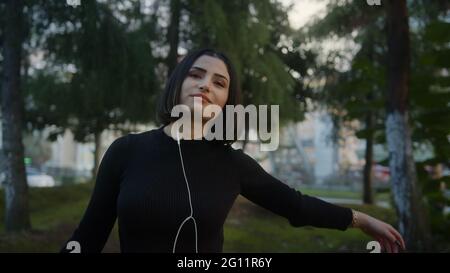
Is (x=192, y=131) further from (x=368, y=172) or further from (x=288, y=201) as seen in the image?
(x=368, y=172)

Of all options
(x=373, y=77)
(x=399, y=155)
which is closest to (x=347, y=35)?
(x=373, y=77)

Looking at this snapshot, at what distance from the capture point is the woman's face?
1002 millimetres

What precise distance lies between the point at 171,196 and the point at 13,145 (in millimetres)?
2296

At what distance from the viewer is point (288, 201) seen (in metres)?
1.00

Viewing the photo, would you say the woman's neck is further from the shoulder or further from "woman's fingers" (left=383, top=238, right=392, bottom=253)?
"woman's fingers" (left=383, top=238, right=392, bottom=253)

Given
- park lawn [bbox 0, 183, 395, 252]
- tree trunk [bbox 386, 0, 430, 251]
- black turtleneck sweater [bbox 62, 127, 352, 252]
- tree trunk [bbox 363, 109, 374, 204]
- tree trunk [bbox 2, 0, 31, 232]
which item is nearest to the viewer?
black turtleneck sweater [bbox 62, 127, 352, 252]

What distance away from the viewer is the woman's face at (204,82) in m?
1.00

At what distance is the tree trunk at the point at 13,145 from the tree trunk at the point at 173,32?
0.91 meters

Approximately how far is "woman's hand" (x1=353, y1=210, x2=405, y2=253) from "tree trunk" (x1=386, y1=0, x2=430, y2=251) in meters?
2.11

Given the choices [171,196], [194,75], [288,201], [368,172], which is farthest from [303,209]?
[368,172]

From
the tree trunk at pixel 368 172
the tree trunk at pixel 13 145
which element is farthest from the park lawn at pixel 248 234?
the tree trunk at pixel 368 172

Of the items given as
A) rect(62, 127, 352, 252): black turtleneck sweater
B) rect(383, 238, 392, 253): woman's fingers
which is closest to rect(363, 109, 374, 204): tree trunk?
rect(383, 238, 392, 253): woman's fingers

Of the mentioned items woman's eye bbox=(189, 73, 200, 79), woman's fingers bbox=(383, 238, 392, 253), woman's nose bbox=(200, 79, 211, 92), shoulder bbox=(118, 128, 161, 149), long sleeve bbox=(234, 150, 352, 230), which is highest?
woman's eye bbox=(189, 73, 200, 79)

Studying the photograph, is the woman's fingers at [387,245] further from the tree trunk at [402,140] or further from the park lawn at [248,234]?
the tree trunk at [402,140]
